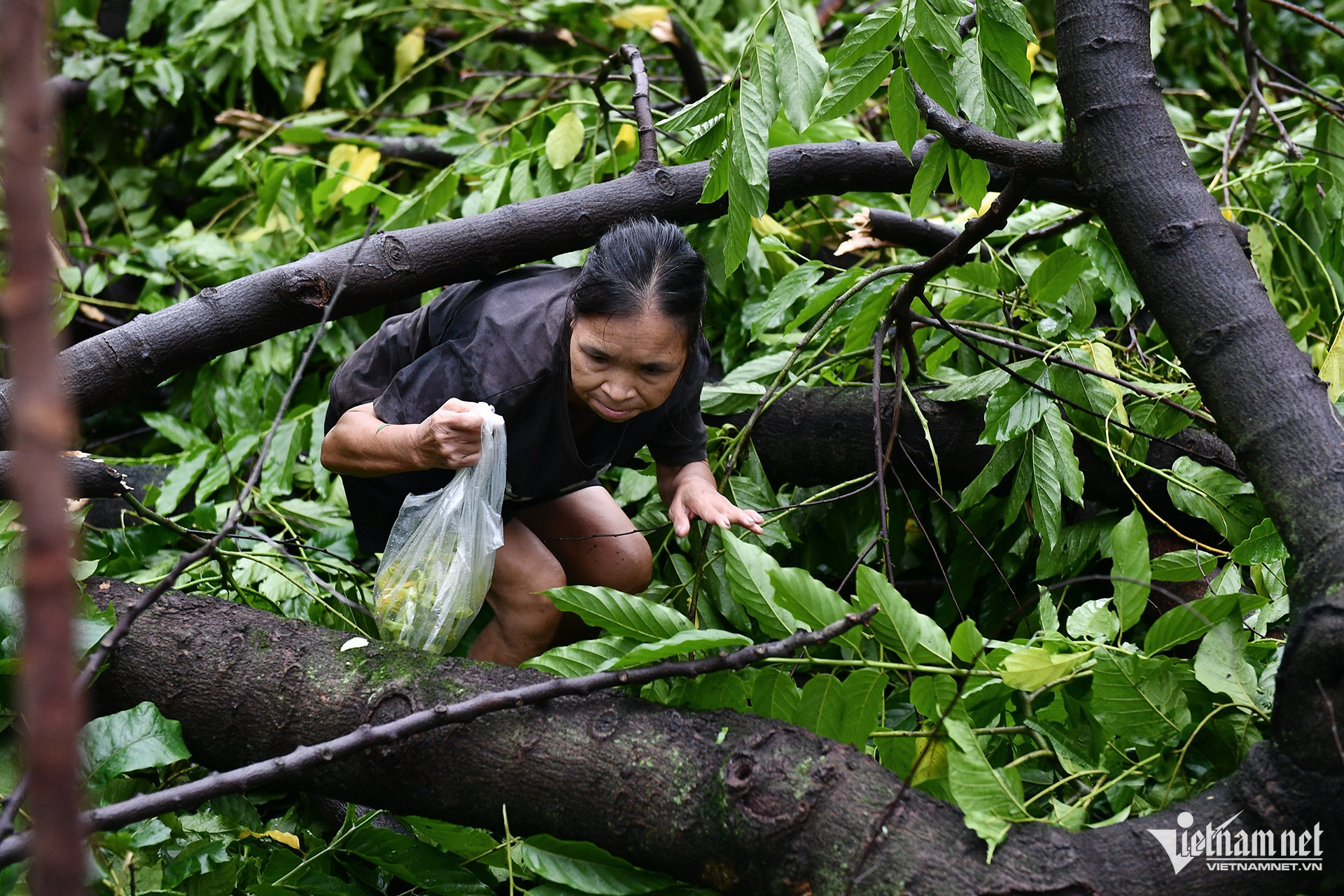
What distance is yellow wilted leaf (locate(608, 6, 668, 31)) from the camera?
9.40 feet

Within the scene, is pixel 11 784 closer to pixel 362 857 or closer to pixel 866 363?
pixel 362 857

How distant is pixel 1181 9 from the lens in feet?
11.8

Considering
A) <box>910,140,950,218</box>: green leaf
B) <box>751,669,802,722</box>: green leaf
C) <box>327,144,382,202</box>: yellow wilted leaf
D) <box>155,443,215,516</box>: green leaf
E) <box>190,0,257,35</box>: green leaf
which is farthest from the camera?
<box>190,0,257,35</box>: green leaf

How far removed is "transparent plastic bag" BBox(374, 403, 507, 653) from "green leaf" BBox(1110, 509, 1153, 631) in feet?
2.80

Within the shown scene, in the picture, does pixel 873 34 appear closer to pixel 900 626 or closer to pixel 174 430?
pixel 900 626

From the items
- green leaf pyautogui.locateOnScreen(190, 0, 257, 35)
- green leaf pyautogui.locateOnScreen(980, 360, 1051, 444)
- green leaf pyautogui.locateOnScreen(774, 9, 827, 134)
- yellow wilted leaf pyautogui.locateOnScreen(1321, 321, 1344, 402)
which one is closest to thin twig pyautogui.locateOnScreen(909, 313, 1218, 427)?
green leaf pyautogui.locateOnScreen(980, 360, 1051, 444)

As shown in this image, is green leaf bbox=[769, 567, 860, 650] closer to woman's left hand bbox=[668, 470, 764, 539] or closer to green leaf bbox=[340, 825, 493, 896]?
woman's left hand bbox=[668, 470, 764, 539]

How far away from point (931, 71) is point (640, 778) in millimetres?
904

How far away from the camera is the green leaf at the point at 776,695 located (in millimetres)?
1203

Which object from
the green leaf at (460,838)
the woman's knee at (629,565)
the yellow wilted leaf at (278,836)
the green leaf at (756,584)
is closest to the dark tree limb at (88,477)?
the yellow wilted leaf at (278,836)

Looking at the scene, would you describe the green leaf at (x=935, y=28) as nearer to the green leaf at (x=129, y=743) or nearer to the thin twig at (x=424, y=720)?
the thin twig at (x=424, y=720)

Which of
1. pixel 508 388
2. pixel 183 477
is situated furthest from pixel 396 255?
pixel 183 477

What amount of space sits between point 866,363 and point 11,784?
160 centimetres

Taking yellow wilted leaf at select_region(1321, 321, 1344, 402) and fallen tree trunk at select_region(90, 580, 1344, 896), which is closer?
fallen tree trunk at select_region(90, 580, 1344, 896)
